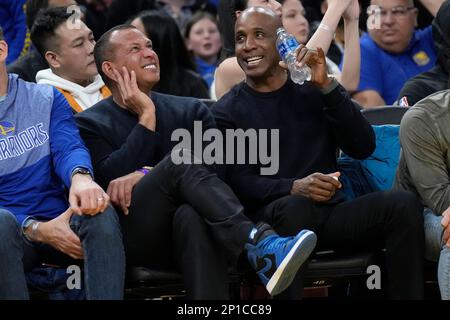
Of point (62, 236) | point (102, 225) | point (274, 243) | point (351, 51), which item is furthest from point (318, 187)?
point (351, 51)

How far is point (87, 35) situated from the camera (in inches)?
216

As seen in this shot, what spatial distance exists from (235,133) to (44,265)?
103 cm

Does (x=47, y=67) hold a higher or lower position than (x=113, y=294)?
higher

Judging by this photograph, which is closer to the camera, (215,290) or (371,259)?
(215,290)

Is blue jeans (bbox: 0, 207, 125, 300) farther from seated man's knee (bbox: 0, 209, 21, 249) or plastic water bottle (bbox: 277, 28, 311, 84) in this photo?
plastic water bottle (bbox: 277, 28, 311, 84)

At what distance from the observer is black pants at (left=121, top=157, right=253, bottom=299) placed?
4090mm

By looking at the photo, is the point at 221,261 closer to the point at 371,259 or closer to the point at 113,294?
the point at 113,294

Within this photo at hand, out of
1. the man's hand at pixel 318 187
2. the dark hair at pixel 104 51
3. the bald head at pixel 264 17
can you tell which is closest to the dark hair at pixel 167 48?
the dark hair at pixel 104 51

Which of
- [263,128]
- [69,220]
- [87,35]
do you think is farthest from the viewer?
[87,35]

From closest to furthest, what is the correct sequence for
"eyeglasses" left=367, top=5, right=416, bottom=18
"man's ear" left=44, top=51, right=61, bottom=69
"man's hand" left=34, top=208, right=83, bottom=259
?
1. "man's hand" left=34, top=208, right=83, bottom=259
2. "man's ear" left=44, top=51, right=61, bottom=69
3. "eyeglasses" left=367, top=5, right=416, bottom=18

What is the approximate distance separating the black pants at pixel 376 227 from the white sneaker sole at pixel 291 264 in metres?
0.24
